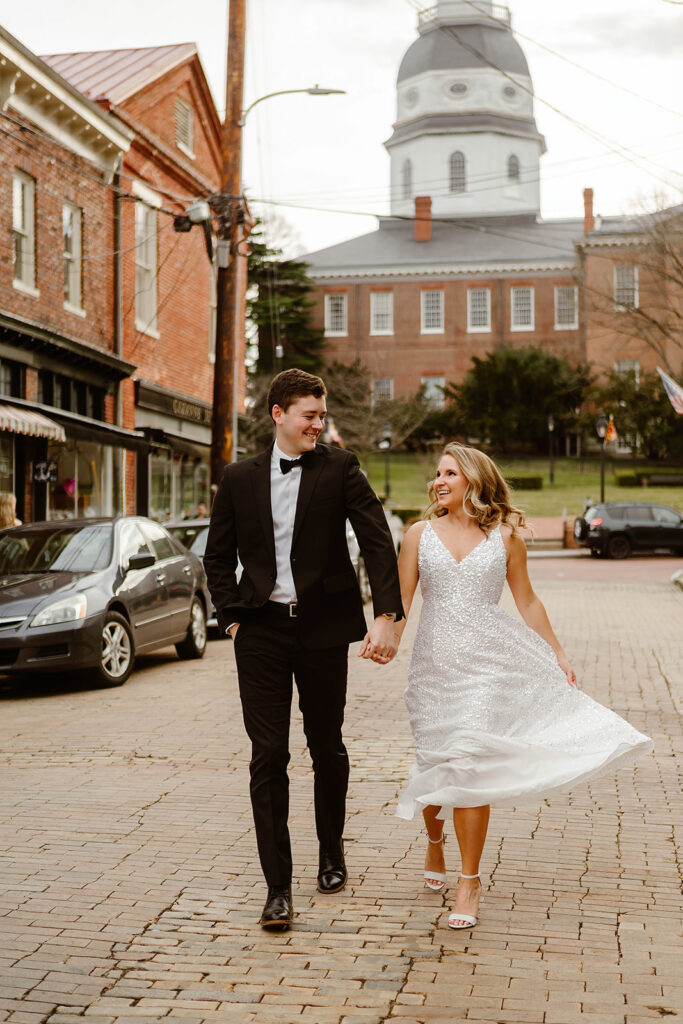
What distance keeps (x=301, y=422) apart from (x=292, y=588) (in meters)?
0.64

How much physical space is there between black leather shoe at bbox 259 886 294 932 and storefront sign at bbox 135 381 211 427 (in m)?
20.9

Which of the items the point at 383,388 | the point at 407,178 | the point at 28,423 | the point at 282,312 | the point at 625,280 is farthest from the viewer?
the point at 407,178

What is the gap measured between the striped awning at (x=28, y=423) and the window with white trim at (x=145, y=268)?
23.7ft

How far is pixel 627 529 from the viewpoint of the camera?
1388 inches

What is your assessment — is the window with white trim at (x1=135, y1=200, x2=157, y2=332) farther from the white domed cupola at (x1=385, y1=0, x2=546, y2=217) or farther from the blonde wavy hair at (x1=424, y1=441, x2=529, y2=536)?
the white domed cupola at (x1=385, y1=0, x2=546, y2=217)

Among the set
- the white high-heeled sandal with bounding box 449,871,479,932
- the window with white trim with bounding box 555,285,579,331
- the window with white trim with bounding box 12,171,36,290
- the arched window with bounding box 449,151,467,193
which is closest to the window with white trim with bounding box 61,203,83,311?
the window with white trim with bounding box 12,171,36,290

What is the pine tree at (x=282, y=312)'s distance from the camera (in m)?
63.9

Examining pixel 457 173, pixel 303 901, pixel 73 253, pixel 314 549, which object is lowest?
pixel 303 901

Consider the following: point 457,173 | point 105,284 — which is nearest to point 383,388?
point 457,173

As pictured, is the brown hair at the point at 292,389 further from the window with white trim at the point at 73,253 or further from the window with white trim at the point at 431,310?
the window with white trim at the point at 431,310

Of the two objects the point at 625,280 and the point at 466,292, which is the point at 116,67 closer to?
the point at 625,280

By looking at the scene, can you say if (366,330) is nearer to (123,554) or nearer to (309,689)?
(123,554)

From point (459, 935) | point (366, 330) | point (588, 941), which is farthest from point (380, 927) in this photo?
point (366, 330)

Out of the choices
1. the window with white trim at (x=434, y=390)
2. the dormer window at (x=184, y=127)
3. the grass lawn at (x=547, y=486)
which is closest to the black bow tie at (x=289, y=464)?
the dormer window at (x=184, y=127)
